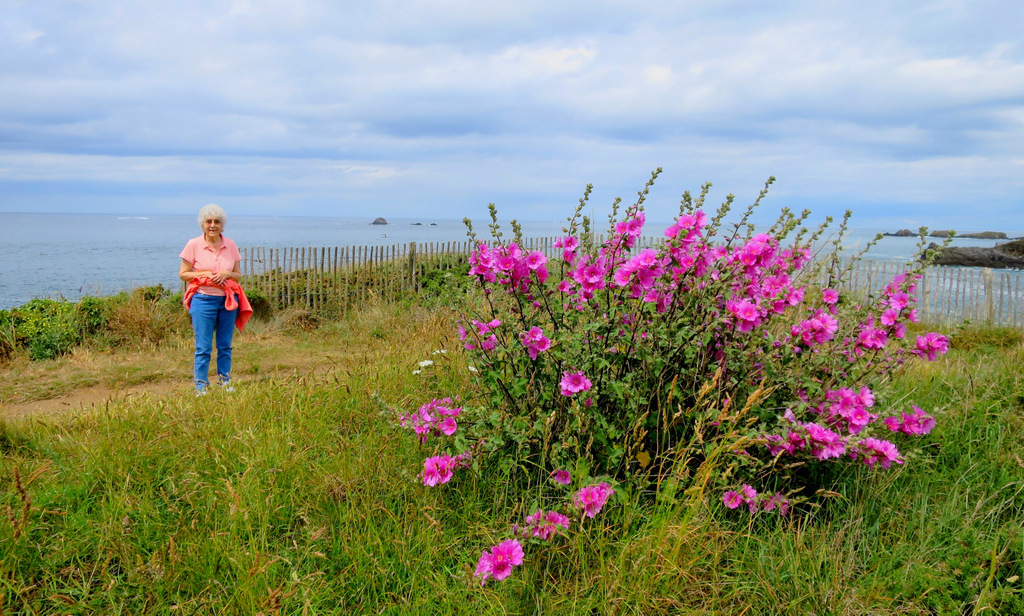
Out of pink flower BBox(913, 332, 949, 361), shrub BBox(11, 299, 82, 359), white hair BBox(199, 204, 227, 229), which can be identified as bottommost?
shrub BBox(11, 299, 82, 359)

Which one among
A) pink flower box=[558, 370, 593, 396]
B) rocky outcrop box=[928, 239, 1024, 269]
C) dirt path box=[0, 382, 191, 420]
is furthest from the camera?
rocky outcrop box=[928, 239, 1024, 269]

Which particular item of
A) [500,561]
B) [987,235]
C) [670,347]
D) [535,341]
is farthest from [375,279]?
[987,235]

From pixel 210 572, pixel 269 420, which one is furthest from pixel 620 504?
pixel 269 420

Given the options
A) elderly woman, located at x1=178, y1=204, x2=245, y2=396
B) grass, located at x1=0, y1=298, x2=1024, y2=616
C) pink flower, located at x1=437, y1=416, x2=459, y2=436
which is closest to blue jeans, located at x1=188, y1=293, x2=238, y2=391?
elderly woman, located at x1=178, y1=204, x2=245, y2=396

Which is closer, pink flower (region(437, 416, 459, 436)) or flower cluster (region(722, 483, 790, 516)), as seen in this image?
flower cluster (region(722, 483, 790, 516))

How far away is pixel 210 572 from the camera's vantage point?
2.13 m

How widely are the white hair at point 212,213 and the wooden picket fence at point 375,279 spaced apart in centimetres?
457

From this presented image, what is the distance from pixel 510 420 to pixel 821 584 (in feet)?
4.06

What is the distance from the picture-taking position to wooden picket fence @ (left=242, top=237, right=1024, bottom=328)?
1123 centimetres

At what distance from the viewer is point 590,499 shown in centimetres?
216

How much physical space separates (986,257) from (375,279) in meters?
34.2

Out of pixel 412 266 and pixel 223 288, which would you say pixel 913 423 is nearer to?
pixel 223 288

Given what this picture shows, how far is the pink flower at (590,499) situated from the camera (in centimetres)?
214

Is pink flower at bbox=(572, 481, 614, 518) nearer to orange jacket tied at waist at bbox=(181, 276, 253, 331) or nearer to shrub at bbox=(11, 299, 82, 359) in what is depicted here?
orange jacket tied at waist at bbox=(181, 276, 253, 331)
